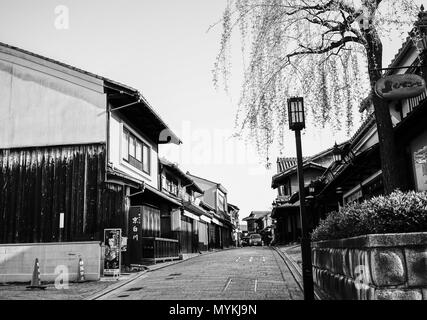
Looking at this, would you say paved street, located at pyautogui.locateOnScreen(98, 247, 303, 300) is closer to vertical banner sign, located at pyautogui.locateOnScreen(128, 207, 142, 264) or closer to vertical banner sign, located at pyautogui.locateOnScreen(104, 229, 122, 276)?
vertical banner sign, located at pyautogui.locateOnScreen(104, 229, 122, 276)

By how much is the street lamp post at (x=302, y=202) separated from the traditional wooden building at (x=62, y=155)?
9762mm

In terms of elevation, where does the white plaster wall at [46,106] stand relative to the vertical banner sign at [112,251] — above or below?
above

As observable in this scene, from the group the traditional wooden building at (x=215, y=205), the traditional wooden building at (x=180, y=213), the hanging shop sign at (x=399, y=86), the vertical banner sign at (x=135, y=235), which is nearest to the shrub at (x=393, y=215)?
the hanging shop sign at (x=399, y=86)

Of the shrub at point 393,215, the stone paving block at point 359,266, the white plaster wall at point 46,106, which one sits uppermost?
the white plaster wall at point 46,106

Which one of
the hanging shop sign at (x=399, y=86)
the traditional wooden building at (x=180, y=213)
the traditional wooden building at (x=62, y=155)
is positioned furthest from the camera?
the traditional wooden building at (x=180, y=213)

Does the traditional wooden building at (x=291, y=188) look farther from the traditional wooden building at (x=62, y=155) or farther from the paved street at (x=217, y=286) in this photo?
the paved street at (x=217, y=286)

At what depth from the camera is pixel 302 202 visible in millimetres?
7289

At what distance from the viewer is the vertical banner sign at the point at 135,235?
16.9 meters

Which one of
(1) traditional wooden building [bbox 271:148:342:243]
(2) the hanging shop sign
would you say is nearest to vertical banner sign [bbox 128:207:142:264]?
(2) the hanging shop sign

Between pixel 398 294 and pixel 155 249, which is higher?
pixel 155 249

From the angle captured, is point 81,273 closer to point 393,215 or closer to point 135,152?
point 135,152

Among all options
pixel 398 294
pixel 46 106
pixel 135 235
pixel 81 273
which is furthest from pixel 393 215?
pixel 46 106

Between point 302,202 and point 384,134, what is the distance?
259 cm
